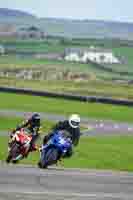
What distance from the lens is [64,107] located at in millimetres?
46906

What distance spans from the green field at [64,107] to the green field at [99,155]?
14697mm

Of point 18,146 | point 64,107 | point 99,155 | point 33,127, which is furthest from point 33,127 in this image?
point 64,107

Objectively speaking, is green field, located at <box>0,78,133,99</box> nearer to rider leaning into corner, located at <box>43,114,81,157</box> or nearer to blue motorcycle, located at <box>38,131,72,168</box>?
rider leaning into corner, located at <box>43,114,81,157</box>

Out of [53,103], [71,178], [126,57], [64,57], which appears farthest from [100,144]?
[126,57]

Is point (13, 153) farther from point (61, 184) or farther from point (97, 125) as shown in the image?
point (97, 125)

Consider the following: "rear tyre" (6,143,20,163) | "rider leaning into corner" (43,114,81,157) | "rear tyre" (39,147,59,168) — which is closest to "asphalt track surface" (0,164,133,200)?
"rear tyre" (39,147,59,168)

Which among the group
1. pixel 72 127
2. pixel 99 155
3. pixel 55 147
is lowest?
pixel 99 155

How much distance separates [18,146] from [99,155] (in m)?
3.96

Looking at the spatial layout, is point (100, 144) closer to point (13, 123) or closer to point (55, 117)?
point (13, 123)

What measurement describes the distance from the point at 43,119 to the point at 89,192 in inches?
958

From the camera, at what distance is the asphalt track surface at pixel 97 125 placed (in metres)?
35.8

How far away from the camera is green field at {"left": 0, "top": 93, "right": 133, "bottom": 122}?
44875 mm

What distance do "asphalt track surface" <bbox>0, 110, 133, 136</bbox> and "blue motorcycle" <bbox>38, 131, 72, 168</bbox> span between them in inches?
560

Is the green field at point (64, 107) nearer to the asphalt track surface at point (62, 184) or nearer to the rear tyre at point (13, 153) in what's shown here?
the rear tyre at point (13, 153)
